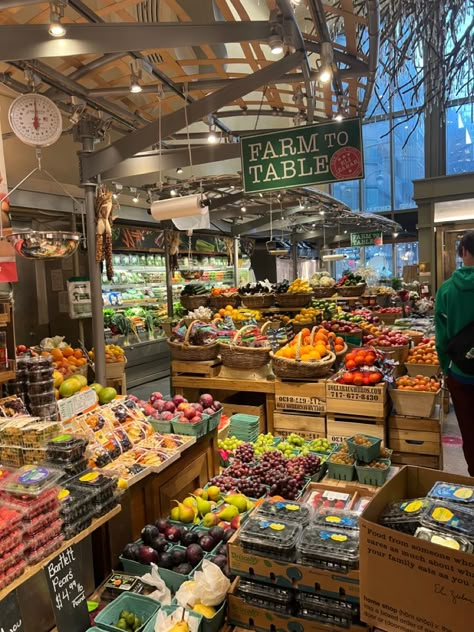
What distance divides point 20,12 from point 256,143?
7.58 feet

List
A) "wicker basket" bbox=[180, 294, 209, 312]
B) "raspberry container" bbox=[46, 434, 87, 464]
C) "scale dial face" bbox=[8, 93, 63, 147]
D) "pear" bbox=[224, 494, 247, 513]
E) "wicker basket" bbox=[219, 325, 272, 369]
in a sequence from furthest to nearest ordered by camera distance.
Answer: "wicker basket" bbox=[180, 294, 209, 312] → "wicker basket" bbox=[219, 325, 272, 369] → "scale dial face" bbox=[8, 93, 63, 147] → "pear" bbox=[224, 494, 247, 513] → "raspberry container" bbox=[46, 434, 87, 464]

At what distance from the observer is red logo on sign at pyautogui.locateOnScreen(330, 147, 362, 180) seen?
3934 mm

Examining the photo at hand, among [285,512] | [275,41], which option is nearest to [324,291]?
[275,41]

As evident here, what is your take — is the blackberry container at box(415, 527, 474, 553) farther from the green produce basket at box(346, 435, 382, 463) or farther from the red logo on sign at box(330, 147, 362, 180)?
the red logo on sign at box(330, 147, 362, 180)

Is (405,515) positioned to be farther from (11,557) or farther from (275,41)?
(275,41)

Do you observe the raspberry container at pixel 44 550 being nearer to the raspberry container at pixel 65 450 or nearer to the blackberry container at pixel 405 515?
the raspberry container at pixel 65 450

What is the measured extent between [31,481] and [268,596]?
1096 mm

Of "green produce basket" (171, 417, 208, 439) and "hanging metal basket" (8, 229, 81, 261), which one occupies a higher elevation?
"hanging metal basket" (8, 229, 81, 261)

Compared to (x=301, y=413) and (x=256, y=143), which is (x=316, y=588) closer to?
(x=301, y=413)

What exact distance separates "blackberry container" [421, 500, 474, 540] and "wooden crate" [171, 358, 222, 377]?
141 inches

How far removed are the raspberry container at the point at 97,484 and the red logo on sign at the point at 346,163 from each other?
3030mm

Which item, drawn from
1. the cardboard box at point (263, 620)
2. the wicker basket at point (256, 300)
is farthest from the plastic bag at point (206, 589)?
the wicker basket at point (256, 300)

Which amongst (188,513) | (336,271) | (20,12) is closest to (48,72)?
(20,12)

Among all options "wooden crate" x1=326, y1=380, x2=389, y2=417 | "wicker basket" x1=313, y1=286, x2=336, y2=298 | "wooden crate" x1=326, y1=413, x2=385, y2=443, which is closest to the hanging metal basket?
"wooden crate" x1=326, y1=380, x2=389, y2=417
